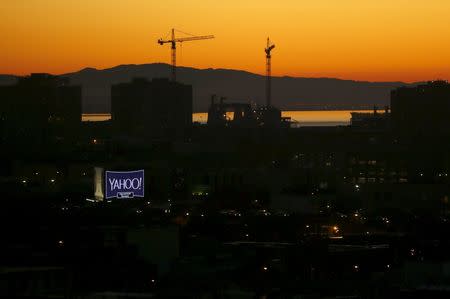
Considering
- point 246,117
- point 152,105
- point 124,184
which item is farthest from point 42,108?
A: point 124,184

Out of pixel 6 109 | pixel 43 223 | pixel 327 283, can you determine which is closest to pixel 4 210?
pixel 43 223

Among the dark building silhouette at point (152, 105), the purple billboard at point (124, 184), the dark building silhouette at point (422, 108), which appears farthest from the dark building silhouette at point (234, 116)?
the purple billboard at point (124, 184)

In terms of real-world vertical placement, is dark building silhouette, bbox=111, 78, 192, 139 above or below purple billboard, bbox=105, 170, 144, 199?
above

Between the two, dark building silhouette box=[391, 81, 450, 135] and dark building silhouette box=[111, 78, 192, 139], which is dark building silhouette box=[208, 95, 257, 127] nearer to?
dark building silhouette box=[111, 78, 192, 139]

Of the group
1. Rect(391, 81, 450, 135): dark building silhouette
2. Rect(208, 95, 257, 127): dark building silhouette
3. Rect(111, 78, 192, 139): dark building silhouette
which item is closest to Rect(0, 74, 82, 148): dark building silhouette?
Rect(111, 78, 192, 139): dark building silhouette

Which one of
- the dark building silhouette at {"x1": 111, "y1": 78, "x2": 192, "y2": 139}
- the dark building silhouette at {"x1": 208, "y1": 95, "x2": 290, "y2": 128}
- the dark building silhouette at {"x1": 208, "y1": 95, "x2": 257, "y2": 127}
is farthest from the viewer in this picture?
the dark building silhouette at {"x1": 111, "y1": 78, "x2": 192, "y2": 139}

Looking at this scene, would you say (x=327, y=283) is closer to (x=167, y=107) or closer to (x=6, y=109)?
(x=6, y=109)
